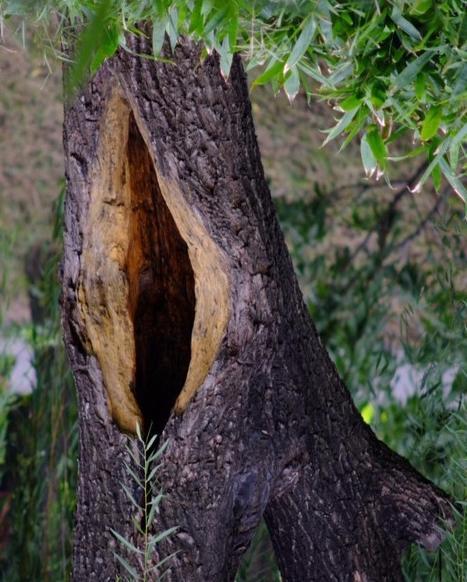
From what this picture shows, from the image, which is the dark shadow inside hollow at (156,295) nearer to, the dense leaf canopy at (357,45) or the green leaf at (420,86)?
the dense leaf canopy at (357,45)

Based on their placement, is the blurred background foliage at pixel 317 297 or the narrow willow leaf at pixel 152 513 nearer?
the narrow willow leaf at pixel 152 513

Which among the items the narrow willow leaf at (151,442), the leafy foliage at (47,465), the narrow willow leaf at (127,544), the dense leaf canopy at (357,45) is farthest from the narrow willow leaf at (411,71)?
the leafy foliage at (47,465)

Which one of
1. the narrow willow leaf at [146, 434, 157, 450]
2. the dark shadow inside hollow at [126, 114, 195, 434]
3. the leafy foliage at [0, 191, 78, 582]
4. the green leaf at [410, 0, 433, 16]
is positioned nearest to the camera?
the green leaf at [410, 0, 433, 16]

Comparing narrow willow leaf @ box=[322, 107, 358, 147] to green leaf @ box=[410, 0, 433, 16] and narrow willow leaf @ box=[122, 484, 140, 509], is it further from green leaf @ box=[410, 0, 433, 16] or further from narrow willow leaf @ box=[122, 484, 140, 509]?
narrow willow leaf @ box=[122, 484, 140, 509]

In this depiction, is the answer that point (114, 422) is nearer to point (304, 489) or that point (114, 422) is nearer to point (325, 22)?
point (304, 489)

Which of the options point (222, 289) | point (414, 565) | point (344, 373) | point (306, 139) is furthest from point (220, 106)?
point (306, 139)

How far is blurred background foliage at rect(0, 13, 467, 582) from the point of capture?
1.50 meters

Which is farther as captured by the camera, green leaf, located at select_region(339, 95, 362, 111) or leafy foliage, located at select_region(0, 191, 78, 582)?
leafy foliage, located at select_region(0, 191, 78, 582)

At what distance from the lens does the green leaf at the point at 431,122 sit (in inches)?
29.9

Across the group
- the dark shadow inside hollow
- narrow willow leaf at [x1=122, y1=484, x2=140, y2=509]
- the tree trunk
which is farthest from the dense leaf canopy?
narrow willow leaf at [x1=122, y1=484, x2=140, y2=509]

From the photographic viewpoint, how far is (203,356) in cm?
103

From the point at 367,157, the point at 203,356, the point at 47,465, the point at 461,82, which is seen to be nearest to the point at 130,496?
the point at 203,356

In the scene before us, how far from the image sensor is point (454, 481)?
120 centimetres

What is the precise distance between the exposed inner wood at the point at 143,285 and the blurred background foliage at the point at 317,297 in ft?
1.10
